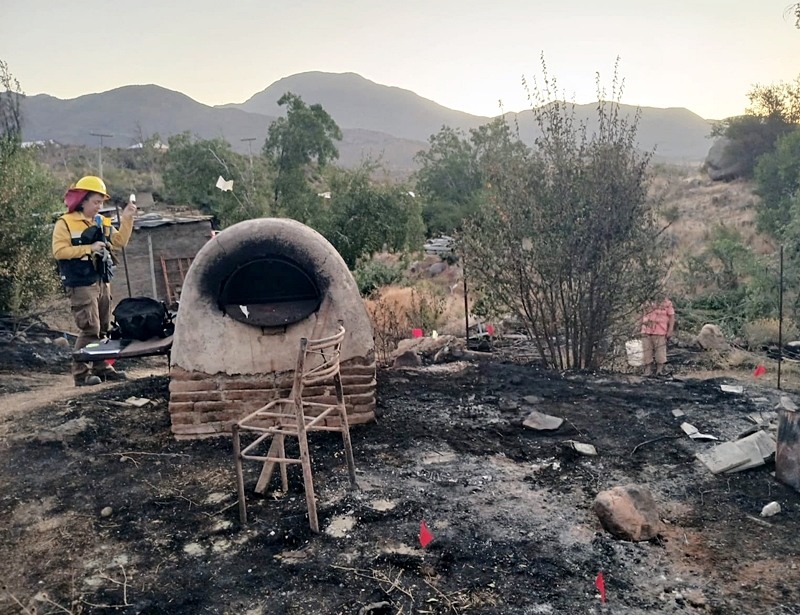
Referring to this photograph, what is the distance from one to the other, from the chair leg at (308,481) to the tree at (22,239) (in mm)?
8149

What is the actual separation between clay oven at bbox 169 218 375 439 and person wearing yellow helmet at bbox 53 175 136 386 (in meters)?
1.85

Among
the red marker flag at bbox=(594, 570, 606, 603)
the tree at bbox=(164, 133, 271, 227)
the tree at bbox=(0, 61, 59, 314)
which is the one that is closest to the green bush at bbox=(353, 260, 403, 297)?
the tree at bbox=(164, 133, 271, 227)

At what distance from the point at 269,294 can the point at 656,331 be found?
5114 mm

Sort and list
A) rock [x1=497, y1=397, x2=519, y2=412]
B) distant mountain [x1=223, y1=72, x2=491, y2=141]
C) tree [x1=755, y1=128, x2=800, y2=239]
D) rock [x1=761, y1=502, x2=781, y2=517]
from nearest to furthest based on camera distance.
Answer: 1. rock [x1=761, y1=502, x2=781, y2=517]
2. rock [x1=497, y1=397, x2=519, y2=412]
3. tree [x1=755, y1=128, x2=800, y2=239]
4. distant mountain [x1=223, y1=72, x2=491, y2=141]

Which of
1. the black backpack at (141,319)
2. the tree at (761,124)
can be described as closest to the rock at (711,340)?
the black backpack at (141,319)

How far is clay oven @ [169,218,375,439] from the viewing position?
5223 millimetres

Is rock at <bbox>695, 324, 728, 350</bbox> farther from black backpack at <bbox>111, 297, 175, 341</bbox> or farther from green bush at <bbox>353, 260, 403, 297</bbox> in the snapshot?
black backpack at <bbox>111, 297, 175, 341</bbox>

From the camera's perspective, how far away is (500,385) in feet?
21.7

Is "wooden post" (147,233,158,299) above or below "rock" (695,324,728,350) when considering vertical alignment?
above

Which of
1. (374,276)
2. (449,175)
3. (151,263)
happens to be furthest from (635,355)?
(449,175)

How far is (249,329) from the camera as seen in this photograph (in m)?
5.23

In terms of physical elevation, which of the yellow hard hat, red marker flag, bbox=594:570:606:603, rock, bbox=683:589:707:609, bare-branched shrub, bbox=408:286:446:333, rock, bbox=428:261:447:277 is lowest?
rock, bbox=428:261:447:277

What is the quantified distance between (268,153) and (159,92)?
282 ft

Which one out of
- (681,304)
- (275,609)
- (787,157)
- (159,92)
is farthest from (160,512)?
(159,92)
